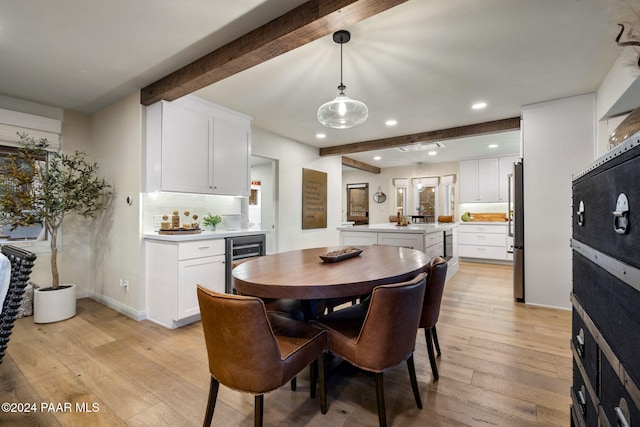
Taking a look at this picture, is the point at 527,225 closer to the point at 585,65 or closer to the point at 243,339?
the point at 585,65

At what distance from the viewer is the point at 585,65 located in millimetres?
2607

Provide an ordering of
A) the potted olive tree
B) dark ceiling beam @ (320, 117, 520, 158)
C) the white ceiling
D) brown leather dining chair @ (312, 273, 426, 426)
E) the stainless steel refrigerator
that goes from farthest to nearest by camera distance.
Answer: dark ceiling beam @ (320, 117, 520, 158)
the stainless steel refrigerator
the potted olive tree
the white ceiling
brown leather dining chair @ (312, 273, 426, 426)

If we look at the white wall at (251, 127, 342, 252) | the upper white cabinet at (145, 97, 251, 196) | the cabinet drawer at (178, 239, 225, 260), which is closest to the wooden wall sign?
the white wall at (251, 127, 342, 252)

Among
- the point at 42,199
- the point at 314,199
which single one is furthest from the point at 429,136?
the point at 42,199

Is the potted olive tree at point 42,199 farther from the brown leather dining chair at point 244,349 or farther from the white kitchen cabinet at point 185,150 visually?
the brown leather dining chair at point 244,349

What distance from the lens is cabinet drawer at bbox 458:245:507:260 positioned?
6.36 metres

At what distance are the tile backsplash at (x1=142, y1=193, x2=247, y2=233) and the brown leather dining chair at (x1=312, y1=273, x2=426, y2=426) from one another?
105 inches

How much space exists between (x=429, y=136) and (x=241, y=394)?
14.4ft

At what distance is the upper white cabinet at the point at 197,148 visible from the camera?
3086 millimetres

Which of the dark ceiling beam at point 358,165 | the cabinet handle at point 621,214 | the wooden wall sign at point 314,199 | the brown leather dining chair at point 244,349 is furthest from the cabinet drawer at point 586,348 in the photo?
the dark ceiling beam at point 358,165

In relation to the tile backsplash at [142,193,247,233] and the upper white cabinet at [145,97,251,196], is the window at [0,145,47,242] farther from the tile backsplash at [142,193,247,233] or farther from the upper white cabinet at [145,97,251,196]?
the upper white cabinet at [145,97,251,196]

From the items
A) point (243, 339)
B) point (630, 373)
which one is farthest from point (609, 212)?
point (243, 339)

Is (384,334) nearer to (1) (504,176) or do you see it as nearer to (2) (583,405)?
(2) (583,405)

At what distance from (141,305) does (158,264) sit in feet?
1.79
